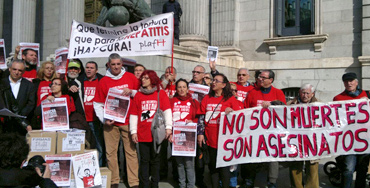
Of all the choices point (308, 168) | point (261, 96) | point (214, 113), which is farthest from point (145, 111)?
point (308, 168)

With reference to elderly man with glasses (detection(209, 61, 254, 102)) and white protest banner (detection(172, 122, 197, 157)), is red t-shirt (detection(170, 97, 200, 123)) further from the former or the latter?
elderly man with glasses (detection(209, 61, 254, 102))

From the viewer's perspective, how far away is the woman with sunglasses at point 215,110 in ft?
19.1

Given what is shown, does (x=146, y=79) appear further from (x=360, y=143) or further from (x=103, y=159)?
(x=360, y=143)

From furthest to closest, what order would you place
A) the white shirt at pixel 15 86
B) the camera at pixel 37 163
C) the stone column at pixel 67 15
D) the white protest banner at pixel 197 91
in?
the stone column at pixel 67 15, the white protest banner at pixel 197 91, the white shirt at pixel 15 86, the camera at pixel 37 163

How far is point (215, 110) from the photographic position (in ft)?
19.2

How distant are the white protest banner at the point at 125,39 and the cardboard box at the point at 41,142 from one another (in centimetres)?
176

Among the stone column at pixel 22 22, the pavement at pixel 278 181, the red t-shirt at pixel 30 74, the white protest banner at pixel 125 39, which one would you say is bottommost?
the pavement at pixel 278 181

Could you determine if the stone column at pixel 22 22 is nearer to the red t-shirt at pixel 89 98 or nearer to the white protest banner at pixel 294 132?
the red t-shirt at pixel 89 98

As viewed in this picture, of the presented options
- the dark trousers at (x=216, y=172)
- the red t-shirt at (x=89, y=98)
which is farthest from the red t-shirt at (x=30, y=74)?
the dark trousers at (x=216, y=172)

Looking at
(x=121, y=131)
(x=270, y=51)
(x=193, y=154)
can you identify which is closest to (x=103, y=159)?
(x=121, y=131)

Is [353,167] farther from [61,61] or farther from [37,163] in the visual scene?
[61,61]

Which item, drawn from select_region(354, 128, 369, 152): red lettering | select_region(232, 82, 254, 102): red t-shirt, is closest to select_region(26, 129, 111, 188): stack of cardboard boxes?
select_region(232, 82, 254, 102): red t-shirt

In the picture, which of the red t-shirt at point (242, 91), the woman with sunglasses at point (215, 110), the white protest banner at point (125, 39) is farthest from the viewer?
the red t-shirt at point (242, 91)

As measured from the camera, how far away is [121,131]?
19.7 feet
